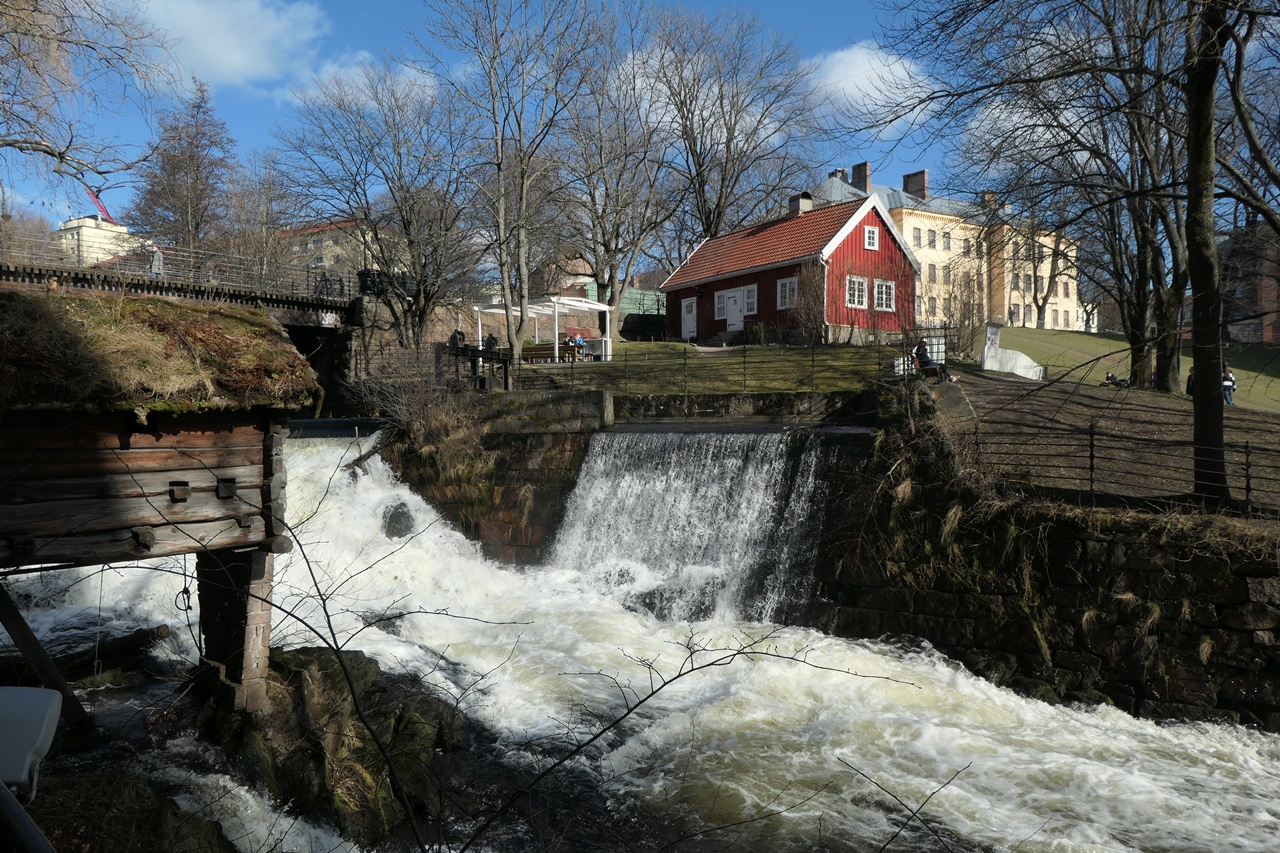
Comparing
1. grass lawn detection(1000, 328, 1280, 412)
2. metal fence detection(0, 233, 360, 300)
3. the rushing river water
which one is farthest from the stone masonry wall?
metal fence detection(0, 233, 360, 300)

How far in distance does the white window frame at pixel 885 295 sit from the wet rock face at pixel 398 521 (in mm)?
18376

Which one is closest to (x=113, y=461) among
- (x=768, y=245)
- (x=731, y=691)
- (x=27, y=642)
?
(x=27, y=642)

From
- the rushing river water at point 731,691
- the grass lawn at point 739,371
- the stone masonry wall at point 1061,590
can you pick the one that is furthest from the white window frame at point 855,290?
the stone masonry wall at point 1061,590

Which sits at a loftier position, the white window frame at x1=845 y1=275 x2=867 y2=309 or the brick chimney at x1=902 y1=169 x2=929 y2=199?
the brick chimney at x1=902 y1=169 x2=929 y2=199

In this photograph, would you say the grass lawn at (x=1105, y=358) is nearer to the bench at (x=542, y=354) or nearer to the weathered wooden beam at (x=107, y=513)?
the bench at (x=542, y=354)

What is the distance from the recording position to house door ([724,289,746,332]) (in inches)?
1172

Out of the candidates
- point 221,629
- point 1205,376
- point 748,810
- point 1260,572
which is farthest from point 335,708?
point 1205,376

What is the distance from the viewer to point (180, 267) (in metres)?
31.4

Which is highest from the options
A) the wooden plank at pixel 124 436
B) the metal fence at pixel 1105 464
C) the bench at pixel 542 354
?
the bench at pixel 542 354

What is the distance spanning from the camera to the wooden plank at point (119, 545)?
5.71 meters

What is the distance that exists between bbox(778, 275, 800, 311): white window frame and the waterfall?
1413cm

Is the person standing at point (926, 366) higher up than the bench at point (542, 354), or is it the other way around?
the bench at point (542, 354)

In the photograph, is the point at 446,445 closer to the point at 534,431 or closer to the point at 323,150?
the point at 534,431

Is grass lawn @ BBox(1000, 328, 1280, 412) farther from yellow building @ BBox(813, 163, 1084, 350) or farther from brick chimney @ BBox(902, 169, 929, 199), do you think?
brick chimney @ BBox(902, 169, 929, 199)
